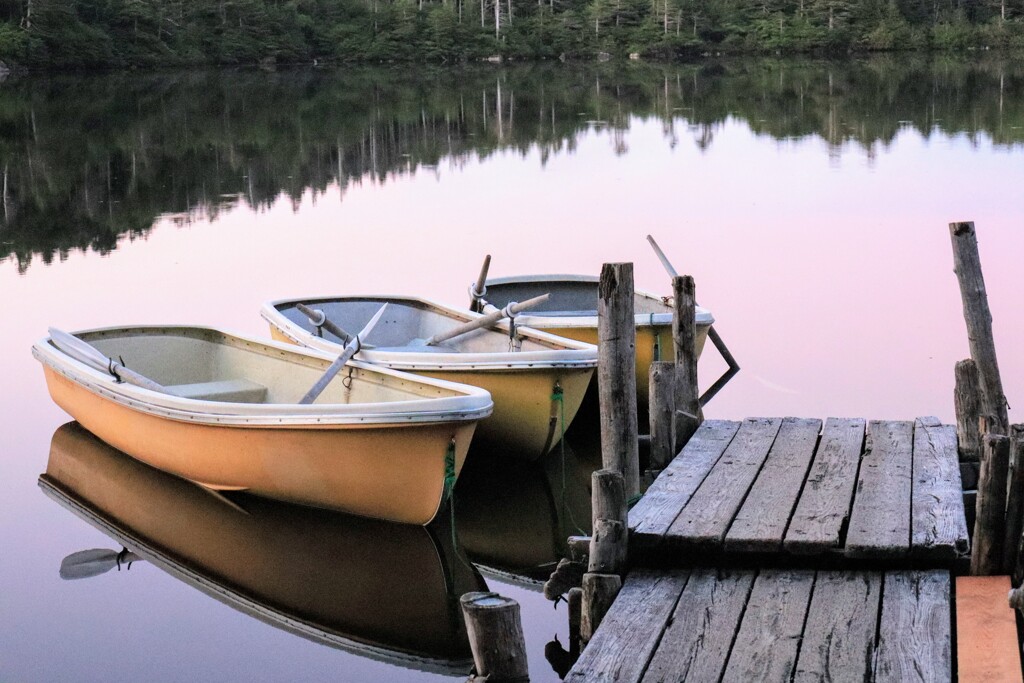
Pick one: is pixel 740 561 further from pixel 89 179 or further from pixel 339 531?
pixel 89 179

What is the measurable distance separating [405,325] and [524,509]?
2536 millimetres

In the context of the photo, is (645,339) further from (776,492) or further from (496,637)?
(496,637)

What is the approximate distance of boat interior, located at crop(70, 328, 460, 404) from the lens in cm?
854

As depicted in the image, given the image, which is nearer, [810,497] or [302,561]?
[810,497]

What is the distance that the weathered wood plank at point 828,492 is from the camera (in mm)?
5406

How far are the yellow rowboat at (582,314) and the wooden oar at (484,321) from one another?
22cm

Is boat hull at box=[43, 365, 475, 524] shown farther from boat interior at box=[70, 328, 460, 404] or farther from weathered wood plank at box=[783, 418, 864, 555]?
weathered wood plank at box=[783, 418, 864, 555]

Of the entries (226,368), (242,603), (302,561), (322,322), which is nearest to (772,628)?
(242,603)

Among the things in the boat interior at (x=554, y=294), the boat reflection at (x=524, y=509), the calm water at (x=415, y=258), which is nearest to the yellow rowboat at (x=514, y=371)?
the boat reflection at (x=524, y=509)

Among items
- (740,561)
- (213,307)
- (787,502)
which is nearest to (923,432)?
(787,502)

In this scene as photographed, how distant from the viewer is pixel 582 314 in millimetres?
11367

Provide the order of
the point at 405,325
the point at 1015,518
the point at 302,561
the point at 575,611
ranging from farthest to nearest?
the point at 405,325, the point at 302,561, the point at 575,611, the point at 1015,518

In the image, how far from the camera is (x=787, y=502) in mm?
6008

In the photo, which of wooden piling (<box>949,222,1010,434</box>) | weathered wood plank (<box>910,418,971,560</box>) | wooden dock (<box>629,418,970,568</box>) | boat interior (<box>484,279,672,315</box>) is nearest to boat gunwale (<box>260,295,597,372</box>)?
wooden dock (<box>629,418,970,568</box>)
